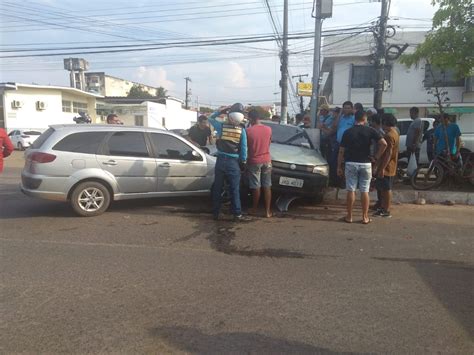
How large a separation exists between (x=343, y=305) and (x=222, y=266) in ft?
4.84

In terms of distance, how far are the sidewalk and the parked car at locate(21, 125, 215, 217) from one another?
2.87 meters

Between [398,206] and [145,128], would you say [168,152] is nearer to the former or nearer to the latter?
[145,128]

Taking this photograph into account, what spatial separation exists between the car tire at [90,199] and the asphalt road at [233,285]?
182mm

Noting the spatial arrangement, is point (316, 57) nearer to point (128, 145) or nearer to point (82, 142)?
point (128, 145)

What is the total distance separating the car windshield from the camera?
8523 millimetres

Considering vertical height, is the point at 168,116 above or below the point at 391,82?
below

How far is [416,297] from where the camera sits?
400cm

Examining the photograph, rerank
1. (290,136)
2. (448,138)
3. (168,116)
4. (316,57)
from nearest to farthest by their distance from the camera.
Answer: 1. (290,136)
2. (448,138)
3. (316,57)
4. (168,116)

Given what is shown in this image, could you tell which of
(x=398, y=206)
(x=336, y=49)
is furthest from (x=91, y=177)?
(x=336, y=49)

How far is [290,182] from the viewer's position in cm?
721

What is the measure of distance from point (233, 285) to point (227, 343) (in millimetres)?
1084

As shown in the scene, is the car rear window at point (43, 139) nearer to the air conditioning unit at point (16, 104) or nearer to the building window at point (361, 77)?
the building window at point (361, 77)

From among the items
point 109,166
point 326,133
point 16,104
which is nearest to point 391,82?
point 326,133

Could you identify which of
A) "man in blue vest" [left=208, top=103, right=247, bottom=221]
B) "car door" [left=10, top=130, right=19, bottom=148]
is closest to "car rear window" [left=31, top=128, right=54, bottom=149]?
"man in blue vest" [left=208, top=103, right=247, bottom=221]
